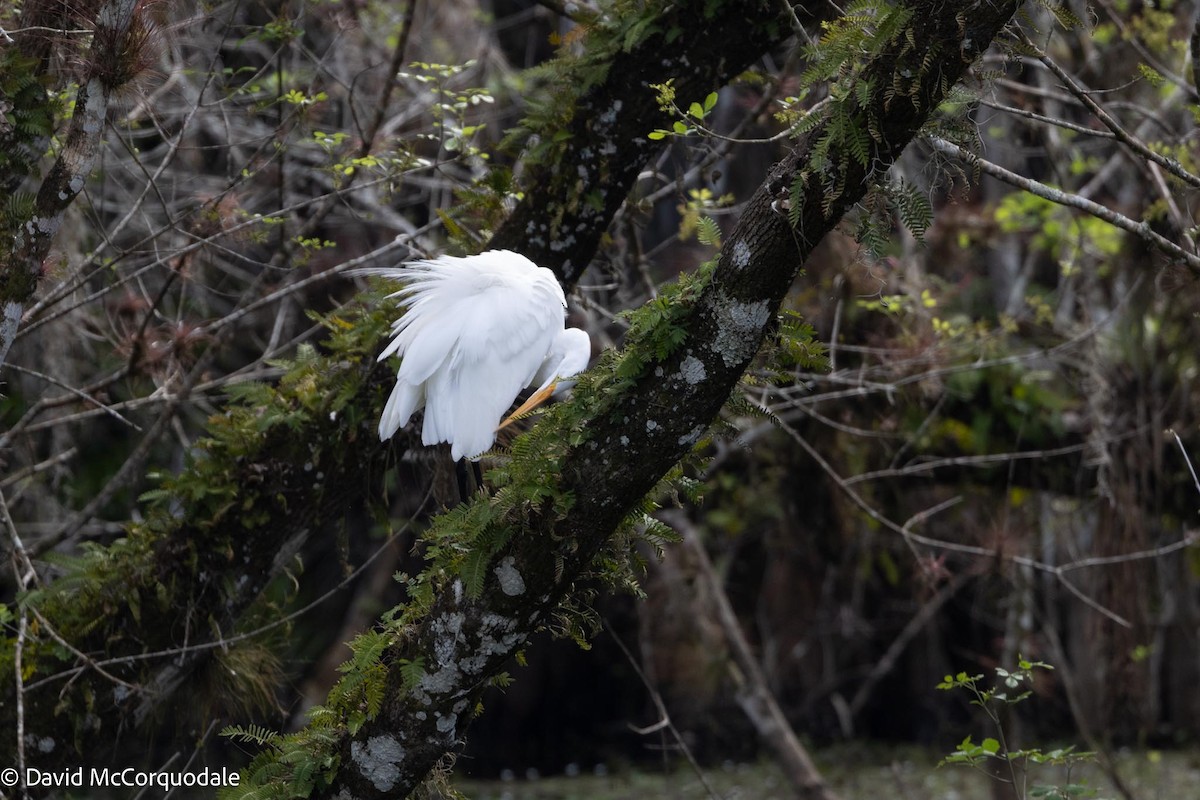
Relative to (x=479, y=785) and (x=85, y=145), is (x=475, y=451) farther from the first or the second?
(x=479, y=785)

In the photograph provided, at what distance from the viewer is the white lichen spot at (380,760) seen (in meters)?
2.09

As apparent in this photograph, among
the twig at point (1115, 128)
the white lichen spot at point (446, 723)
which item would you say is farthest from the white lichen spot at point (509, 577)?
the twig at point (1115, 128)

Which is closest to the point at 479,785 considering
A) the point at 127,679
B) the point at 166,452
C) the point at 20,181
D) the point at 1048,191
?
the point at 166,452

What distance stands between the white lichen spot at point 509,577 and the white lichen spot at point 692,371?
19.2 inches

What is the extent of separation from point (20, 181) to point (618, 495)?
1.83 metres

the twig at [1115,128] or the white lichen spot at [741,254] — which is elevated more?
the twig at [1115,128]

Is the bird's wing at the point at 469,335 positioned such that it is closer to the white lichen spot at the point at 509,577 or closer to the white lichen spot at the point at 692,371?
the white lichen spot at the point at 509,577

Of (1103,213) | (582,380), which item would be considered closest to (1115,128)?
(1103,213)

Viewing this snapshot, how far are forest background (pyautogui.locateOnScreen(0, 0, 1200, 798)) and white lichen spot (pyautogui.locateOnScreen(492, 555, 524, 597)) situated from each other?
0.01 m

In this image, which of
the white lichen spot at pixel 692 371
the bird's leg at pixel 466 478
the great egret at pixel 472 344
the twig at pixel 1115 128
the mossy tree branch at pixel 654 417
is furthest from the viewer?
the bird's leg at pixel 466 478

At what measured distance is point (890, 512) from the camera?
5.26m

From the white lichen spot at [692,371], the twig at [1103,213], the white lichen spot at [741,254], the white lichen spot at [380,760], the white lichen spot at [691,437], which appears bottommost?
the white lichen spot at [380,760]

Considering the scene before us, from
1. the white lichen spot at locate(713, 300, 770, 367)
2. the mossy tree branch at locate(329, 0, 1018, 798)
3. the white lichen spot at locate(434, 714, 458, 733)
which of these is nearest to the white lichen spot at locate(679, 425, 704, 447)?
the mossy tree branch at locate(329, 0, 1018, 798)

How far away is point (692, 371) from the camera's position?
1908 mm
